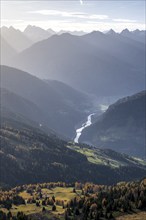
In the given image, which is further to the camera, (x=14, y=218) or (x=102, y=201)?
(x=14, y=218)

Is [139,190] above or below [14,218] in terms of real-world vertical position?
above

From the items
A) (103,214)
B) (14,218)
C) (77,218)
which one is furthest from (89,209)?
(14,218)

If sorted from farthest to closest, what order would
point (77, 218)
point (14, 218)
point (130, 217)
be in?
point (14, 218) < point (77, 218) < point (130, 217)

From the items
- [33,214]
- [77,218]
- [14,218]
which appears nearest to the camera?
[77,218]

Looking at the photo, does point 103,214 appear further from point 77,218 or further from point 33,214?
point 33,214

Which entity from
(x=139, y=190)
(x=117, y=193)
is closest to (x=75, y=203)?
(x=117, y=193)

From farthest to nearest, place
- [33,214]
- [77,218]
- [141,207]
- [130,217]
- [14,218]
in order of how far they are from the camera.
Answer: [33,214] < [14,218] < [77,218] < [141,207] < [130,217]

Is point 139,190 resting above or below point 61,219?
above

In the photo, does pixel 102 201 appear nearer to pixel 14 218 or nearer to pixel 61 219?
pixel 61 219

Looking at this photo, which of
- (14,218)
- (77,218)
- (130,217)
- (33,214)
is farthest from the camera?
(33,214)
